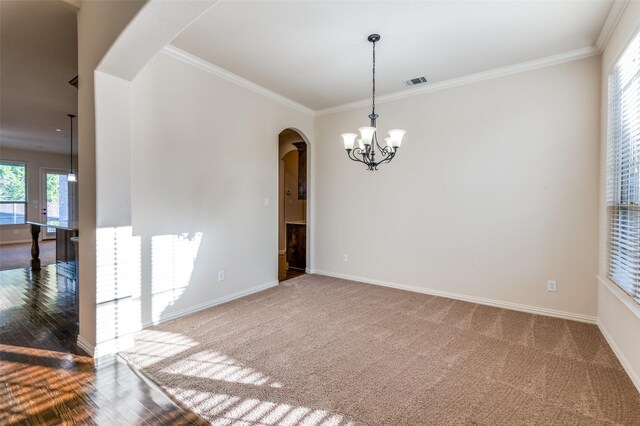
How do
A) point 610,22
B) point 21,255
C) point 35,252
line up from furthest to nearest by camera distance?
1. point 21,255
2. point 35,252
3. point 610,22

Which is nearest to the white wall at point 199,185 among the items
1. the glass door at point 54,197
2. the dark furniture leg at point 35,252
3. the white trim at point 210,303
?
the white trim at point 210,303

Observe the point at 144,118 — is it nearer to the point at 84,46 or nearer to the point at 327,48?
the point at 84,46

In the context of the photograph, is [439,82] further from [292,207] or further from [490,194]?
[292,207]

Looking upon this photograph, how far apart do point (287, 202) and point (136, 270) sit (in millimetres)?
4538

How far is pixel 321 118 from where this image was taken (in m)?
5.43

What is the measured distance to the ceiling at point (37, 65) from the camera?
2631 millimetres

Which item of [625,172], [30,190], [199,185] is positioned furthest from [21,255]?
[625,172]

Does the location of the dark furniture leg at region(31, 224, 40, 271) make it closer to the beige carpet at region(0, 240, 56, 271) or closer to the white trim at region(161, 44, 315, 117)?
the beige carpet at region(0, 240, 56, 271)

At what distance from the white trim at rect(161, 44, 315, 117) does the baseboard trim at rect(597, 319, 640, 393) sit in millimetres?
4698

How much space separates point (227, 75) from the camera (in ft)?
12.6

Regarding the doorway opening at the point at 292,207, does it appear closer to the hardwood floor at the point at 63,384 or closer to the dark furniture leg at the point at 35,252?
the hardwood floor at the point at 63,384

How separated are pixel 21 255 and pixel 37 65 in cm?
568

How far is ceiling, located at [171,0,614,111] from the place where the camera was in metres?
2.59

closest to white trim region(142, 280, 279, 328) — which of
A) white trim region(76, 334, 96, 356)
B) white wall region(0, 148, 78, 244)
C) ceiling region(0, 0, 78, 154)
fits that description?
white trim region(76, 334, 96, 356)
